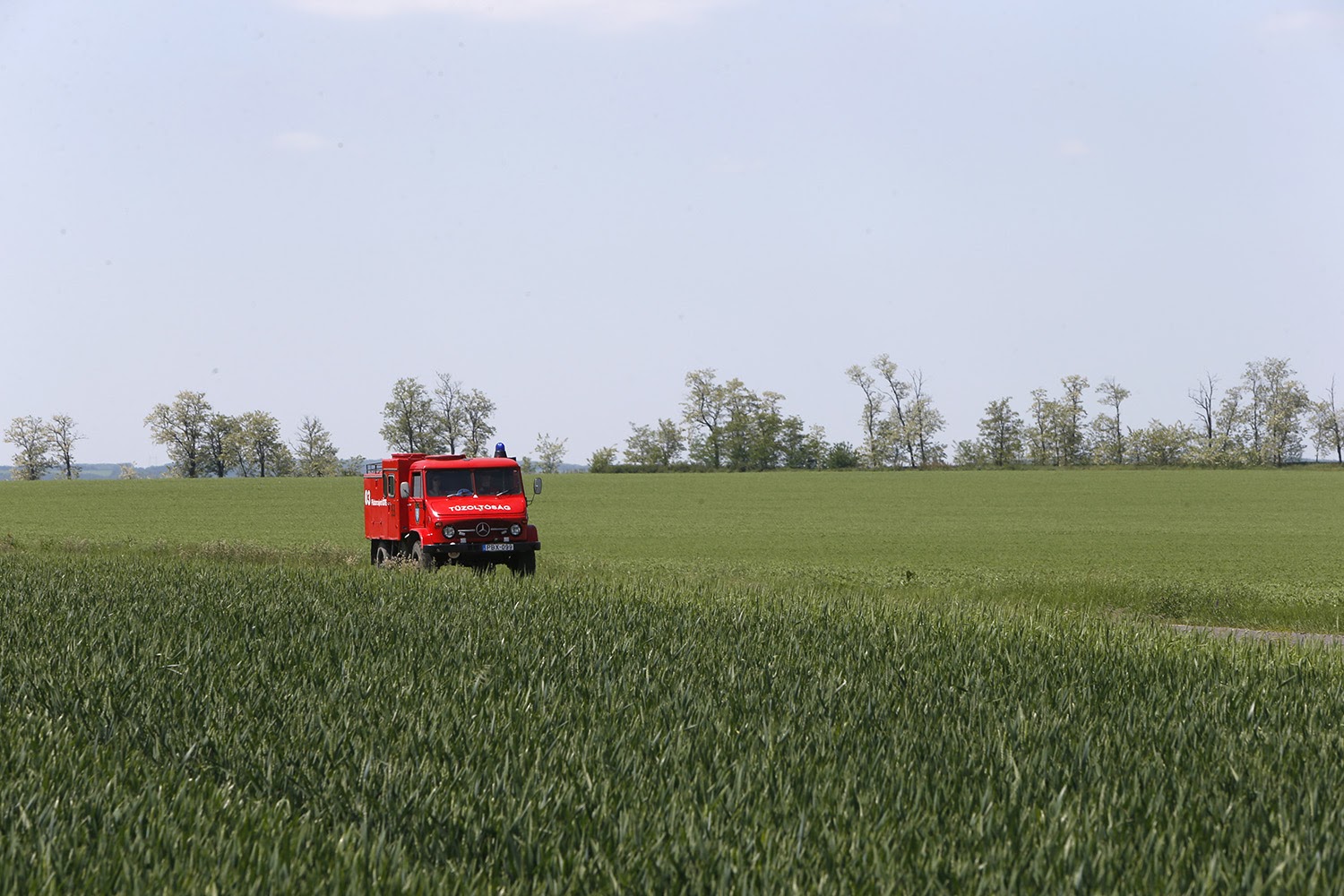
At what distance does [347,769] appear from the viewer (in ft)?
20.7

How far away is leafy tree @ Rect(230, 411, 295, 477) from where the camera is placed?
12312cm

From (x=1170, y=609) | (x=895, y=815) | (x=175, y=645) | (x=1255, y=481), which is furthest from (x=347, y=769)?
(x=1255, y=481)

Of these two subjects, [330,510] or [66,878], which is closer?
[66,878]

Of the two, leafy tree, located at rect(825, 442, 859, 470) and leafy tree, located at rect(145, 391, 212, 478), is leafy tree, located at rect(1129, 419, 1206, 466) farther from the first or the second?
leafy tree, located at rect(145, 391, 212, 478)

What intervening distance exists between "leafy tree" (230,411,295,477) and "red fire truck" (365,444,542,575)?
10322 centimetres

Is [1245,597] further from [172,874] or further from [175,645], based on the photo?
[172,874]

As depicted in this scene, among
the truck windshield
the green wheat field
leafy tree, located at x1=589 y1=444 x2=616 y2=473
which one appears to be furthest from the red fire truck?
leafy tree, located at x1=589 y1=444 x2=616 y2=473

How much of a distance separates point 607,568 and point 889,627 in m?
14.7

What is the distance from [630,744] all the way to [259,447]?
125 m

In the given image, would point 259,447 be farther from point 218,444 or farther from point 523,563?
point 523,563

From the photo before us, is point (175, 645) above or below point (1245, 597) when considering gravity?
above

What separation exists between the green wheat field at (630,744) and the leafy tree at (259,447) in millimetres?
110011

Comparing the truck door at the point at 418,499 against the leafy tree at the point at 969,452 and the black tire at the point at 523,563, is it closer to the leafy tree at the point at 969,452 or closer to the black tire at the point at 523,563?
the black tire at the point at 523,563

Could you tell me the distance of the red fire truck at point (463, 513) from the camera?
22.7 m
